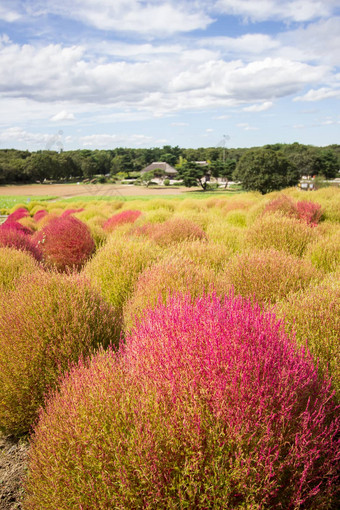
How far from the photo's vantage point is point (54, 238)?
984cm

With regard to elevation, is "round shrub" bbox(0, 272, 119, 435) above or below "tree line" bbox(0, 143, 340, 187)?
below

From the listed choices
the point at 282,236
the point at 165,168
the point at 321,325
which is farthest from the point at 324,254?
the point at 165,168

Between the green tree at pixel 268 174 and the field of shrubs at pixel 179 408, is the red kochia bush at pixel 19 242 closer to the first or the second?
the field of shrubs at pixel 179 408

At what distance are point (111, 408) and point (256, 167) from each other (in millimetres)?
53475

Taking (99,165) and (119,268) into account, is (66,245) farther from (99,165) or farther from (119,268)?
(99,165)

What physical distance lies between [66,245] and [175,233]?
111 inches

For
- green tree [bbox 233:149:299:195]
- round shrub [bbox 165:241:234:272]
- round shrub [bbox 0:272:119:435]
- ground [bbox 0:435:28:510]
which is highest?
green tree [bbox 233:149:299:195]

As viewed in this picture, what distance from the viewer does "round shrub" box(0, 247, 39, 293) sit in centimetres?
638

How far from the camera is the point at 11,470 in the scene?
11.1ft

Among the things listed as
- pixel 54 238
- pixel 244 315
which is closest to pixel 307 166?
pixel 54 238

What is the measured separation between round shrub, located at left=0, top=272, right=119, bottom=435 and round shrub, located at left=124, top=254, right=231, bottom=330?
534mm

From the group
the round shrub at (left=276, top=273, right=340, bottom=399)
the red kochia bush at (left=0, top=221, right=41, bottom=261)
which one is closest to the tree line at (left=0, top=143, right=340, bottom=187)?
the red kochia bush at (left=0, top=221, right=41, bottom=261)

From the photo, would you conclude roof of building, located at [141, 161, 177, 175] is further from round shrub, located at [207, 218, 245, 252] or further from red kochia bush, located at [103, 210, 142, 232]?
round shrub, located at [207, 218, 245, 252]

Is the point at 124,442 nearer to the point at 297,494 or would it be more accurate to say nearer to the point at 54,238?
the point at 297,494
